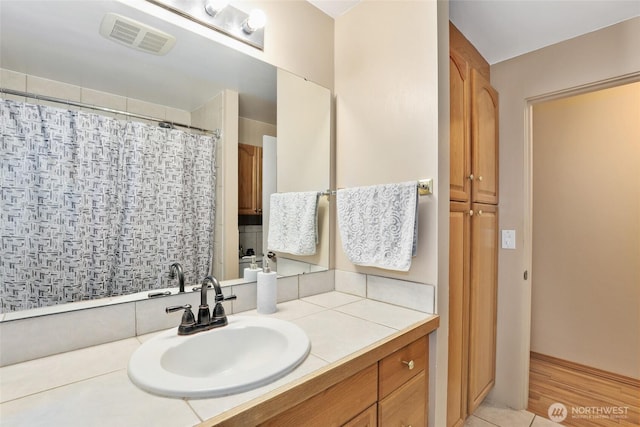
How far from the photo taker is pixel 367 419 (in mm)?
895

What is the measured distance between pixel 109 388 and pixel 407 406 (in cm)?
93

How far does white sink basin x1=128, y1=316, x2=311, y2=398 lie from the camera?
643 millimetres

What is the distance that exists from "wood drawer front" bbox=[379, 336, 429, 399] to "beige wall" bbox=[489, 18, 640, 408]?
109 cm

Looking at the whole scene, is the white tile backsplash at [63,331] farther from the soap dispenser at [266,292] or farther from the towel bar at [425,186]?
the towel bar at [425,186]

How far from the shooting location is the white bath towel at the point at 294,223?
139cm

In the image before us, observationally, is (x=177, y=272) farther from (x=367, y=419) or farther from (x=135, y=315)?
(x=367, y=419)

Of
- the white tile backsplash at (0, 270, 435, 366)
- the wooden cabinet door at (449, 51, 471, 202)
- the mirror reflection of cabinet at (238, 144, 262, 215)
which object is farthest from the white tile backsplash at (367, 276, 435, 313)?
the mirror reflection of cabinet at (238, 144, 262, 215)

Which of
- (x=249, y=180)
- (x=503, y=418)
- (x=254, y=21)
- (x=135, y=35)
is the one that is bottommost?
(x=503, y=418)

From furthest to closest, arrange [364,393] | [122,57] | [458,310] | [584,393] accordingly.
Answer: [584,393], [458,310], [122,57], [364,393]

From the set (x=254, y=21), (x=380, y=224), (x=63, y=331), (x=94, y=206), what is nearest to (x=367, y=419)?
(x=380, y=224)

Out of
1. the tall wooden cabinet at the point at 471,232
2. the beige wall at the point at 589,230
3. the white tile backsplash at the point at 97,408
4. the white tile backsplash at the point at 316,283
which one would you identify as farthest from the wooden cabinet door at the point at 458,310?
the beige wall at the point at 589,230

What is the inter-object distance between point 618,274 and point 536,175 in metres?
0.92

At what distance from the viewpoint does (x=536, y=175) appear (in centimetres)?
257

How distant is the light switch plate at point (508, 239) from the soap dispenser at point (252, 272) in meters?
1.61
